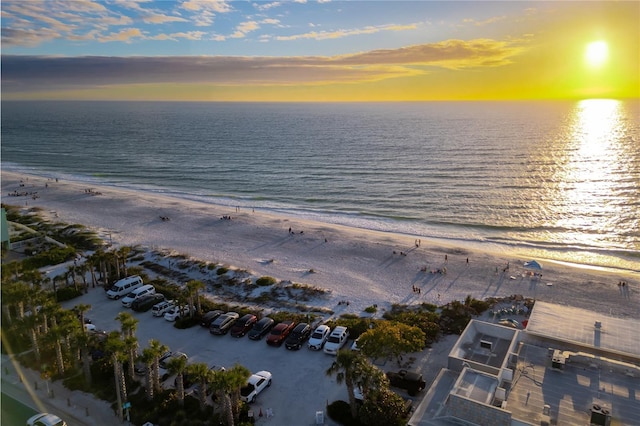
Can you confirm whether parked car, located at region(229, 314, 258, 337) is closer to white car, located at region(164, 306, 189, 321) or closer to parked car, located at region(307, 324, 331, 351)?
white car, located at region(164, 306, 189, 321)

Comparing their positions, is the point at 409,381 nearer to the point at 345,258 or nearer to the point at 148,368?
the point at 148,368

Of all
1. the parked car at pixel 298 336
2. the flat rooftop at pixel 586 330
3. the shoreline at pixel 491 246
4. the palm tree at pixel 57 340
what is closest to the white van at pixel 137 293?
the palm tree at pixel 57 340

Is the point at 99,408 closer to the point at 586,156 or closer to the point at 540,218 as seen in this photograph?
the point at 540,218

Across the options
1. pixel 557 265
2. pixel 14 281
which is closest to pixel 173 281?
pixel 14 281

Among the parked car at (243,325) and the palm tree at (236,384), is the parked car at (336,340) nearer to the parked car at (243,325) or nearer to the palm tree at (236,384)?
the parked car at (243,325)

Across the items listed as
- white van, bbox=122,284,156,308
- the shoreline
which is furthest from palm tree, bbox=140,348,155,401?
the shoreline

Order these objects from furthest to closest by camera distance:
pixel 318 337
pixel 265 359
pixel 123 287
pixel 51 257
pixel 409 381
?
pixel 51 257 → pixel 123 287 → pixel 318 337 → pixel 265 359 → pixel 409 381

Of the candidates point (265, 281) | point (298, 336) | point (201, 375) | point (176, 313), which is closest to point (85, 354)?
point (201, 375)
